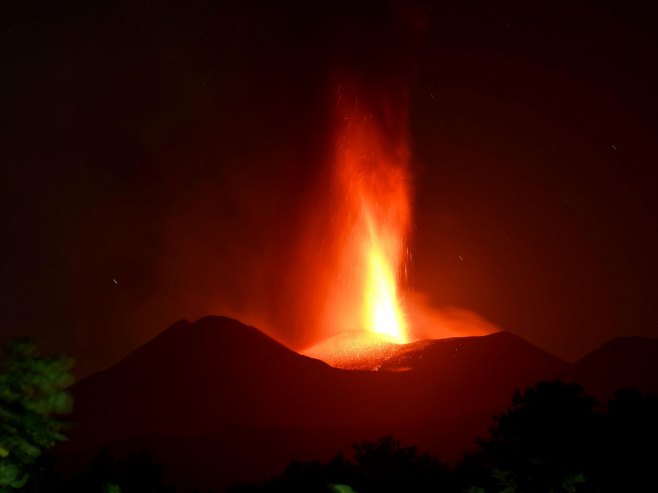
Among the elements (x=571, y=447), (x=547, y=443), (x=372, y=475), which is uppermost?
(x=372, y=475)

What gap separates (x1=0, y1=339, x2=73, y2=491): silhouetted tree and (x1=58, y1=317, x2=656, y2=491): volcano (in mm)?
51110

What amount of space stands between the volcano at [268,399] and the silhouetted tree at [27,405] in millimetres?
51110

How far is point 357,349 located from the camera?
351 ft

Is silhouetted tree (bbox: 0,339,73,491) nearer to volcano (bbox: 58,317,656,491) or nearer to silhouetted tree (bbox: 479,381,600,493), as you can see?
silhouetted tree (bbox: 479,381,600,493)

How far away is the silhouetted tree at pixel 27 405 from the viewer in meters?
18.7

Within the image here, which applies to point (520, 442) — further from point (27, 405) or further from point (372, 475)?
point (372, 475)

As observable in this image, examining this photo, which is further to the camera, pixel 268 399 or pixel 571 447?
pixel 268 399

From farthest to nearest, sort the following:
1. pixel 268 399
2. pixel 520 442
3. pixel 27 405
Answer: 1. pixel 268 399
2. pixel 520 442
3. pixel 27 405

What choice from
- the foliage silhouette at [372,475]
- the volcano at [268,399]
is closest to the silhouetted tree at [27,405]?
the foliage silhouette at [372,475]

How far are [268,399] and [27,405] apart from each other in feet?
254

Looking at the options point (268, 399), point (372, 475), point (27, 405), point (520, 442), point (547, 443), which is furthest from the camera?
point (268, 399)

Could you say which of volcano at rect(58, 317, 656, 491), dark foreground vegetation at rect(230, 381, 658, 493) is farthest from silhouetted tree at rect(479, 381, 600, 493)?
volcano at rect(58, 317, 656, 491)

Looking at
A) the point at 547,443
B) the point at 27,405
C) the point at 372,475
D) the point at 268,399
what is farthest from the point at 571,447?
the point at 268,399

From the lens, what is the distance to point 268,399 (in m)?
95.2
